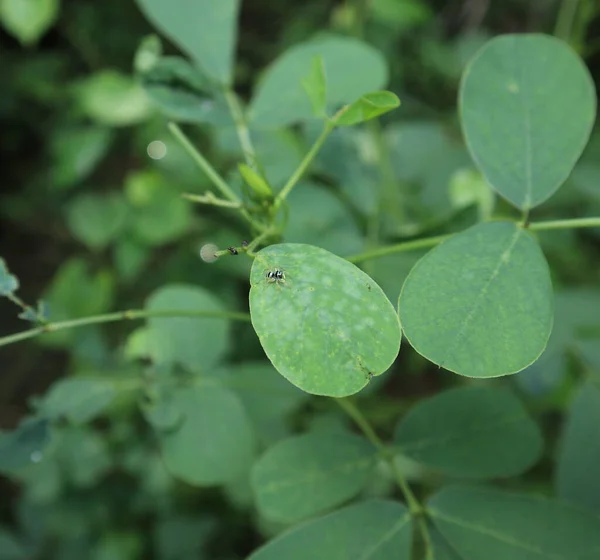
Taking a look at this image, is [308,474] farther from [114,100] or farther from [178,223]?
[114,100]

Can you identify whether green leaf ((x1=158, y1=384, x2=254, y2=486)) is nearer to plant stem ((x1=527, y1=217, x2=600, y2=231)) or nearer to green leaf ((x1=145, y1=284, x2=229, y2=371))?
green leaf ((x1=145, y1=284, x2=229, y2=371))

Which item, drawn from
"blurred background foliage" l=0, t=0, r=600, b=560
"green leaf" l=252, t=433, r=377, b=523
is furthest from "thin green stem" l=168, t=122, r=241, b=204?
"green leaf" l=252, t=433, r=377, b=523

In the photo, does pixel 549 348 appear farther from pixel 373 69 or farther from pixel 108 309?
pixel 108 309

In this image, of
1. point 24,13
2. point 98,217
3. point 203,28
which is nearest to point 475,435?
point 203,28

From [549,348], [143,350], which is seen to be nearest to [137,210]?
[143,350]

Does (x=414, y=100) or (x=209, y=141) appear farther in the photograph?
(x=414, y=100)

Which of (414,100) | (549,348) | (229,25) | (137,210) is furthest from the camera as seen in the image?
(414,100)

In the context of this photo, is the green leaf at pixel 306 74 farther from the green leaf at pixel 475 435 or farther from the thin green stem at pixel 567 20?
the thin green stem at pixel 567 20
